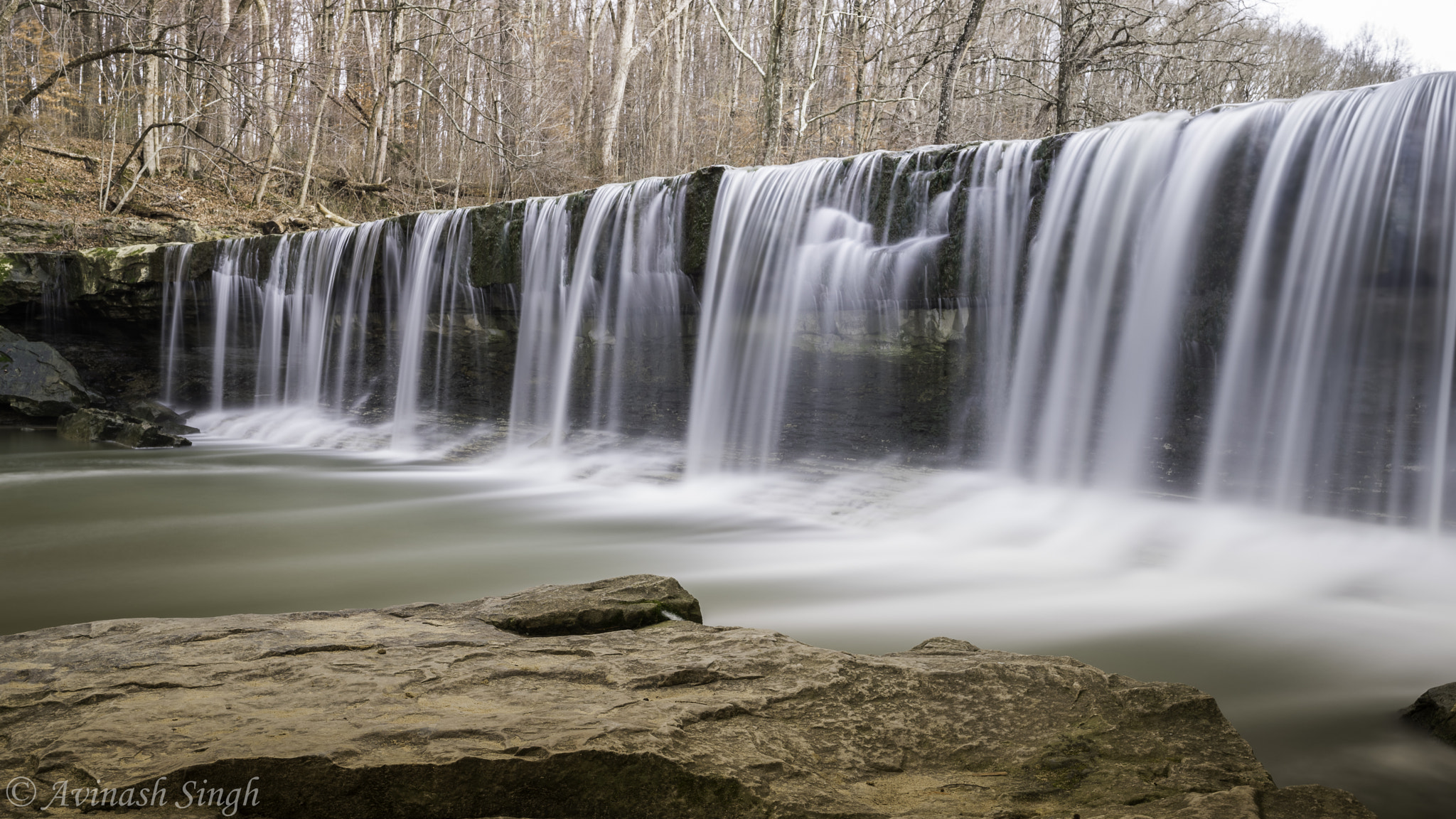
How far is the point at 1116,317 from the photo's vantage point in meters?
5.93

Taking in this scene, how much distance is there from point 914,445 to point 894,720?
5.25m

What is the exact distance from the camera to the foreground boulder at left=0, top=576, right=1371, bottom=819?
62.1 inches

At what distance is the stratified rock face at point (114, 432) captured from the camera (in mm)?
9438

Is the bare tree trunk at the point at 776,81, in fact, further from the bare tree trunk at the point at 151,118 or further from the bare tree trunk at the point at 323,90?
the bare tree trunk at the point at 151,118

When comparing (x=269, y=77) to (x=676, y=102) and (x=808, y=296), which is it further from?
(x=808, y=296)

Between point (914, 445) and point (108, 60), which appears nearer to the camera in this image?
point (914, 445)

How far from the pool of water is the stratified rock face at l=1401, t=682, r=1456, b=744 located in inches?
2.0

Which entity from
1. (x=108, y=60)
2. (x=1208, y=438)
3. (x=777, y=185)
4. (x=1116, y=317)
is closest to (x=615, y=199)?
(x=777, y=185)

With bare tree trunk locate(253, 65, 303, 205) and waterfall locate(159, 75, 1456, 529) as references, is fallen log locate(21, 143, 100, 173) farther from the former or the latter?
waterfall locate(159, 75, 1456, 529)

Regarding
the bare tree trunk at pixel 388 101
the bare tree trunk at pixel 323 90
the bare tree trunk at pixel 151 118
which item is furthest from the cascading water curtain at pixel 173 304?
the bare tree trunk at pixel 388 101

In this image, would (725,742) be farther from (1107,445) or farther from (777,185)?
(777,185)

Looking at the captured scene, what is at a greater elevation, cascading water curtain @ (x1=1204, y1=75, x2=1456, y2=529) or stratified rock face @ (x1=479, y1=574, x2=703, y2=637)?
cascading water curtain @ (x1=1204, y1=75, x2=1456, y2=529)

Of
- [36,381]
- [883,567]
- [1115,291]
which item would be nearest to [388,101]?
[36,381]

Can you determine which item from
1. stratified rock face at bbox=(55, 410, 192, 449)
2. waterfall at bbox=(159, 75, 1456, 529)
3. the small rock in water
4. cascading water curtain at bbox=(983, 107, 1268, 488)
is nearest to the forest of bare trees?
the small rock in water
